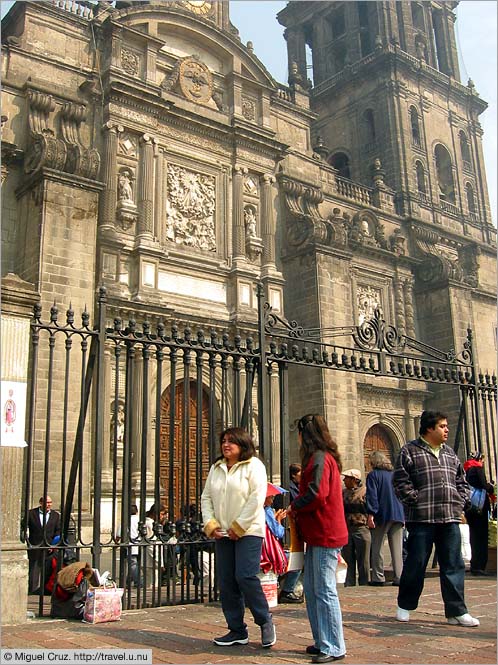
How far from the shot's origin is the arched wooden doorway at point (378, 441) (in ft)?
71.1

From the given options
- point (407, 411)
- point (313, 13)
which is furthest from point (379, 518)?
point (313, 13)

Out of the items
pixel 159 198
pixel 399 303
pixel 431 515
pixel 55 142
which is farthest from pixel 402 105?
pixel 431 515

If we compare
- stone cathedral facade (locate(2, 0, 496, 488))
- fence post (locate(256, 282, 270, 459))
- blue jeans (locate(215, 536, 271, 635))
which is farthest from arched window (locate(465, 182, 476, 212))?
blue jeans (locate(215, 536, 271, 635))

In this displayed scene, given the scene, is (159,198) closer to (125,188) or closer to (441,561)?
(125,188)

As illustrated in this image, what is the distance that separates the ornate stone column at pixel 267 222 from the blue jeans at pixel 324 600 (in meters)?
14.6

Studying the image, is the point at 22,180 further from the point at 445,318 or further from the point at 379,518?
the point at 445,318

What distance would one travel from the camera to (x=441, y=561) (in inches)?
249

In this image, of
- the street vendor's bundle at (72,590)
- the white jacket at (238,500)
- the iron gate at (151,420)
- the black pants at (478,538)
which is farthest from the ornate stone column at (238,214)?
the white jacket at (238,500)

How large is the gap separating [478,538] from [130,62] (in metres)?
13.7

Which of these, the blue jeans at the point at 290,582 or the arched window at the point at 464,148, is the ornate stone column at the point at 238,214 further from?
the arched window at the point at 464,148

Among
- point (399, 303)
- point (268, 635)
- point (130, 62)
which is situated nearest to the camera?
point (268, 635)

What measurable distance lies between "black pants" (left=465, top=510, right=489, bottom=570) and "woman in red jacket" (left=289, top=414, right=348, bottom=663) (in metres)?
5.37

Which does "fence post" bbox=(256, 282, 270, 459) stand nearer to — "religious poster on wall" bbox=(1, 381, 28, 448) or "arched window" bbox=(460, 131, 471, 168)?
"religious poster on wall" bbox=(1, 381, 28, 448)

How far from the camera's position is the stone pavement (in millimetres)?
5105
